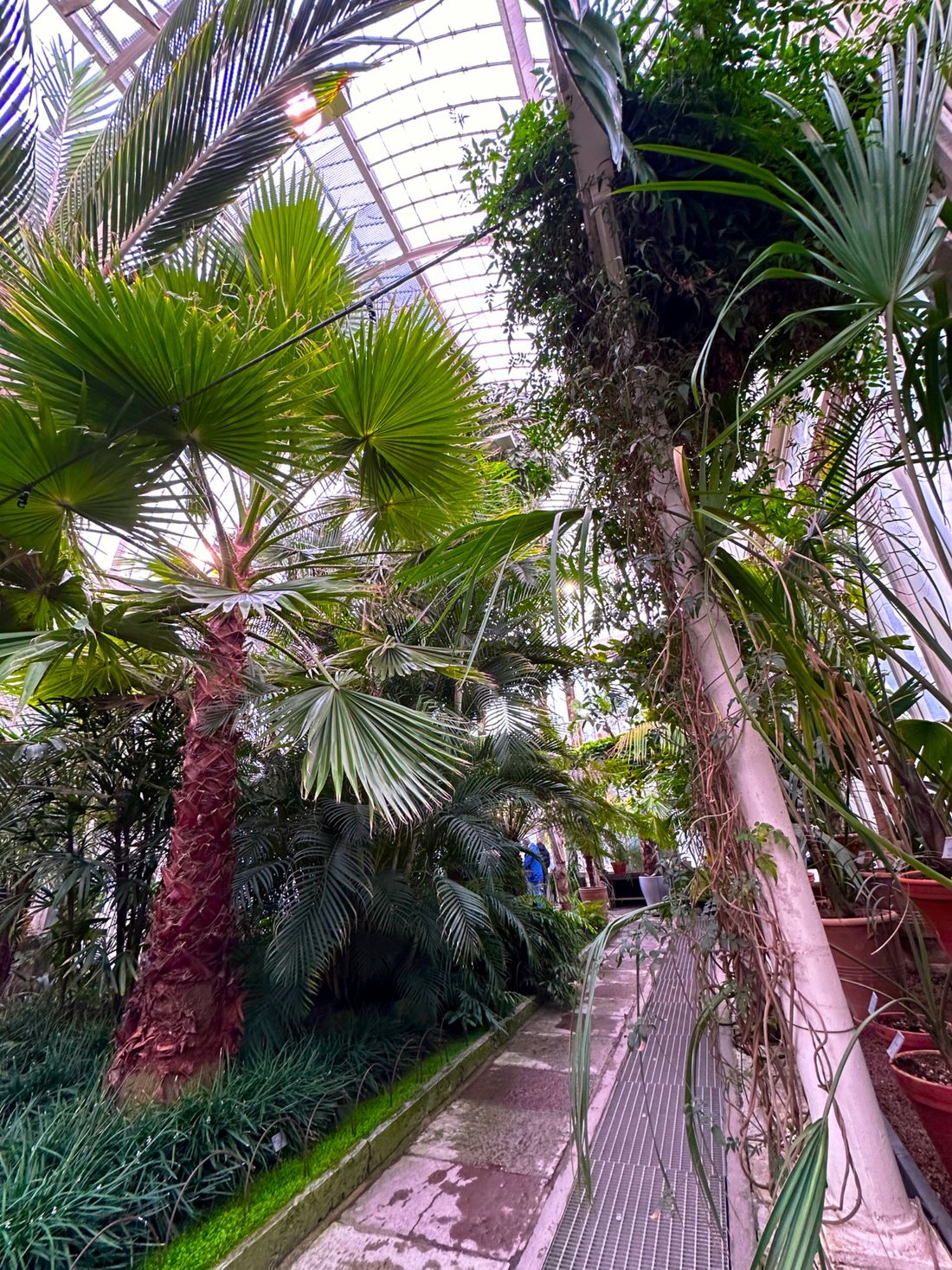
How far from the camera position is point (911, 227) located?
1020 mm

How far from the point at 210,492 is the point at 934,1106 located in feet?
9.13

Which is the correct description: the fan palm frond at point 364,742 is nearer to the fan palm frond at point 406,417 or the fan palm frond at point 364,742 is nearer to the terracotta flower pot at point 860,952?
the fan palm frond at point 406,417

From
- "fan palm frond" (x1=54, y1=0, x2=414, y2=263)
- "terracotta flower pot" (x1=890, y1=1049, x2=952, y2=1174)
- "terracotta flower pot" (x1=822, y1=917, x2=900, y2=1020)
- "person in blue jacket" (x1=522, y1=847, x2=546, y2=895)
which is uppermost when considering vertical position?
"fan palm frond" (x1=54, y1=0, x2=414, y2=263)

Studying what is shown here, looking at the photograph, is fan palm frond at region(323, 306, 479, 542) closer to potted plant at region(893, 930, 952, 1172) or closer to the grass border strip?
potted plant at region(893, 930, 952, 1172)

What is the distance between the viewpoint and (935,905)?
1.35 metres

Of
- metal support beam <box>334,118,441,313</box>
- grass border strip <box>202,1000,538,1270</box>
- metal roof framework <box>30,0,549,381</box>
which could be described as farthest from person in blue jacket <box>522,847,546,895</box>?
metal support beam <box>334,118,441,313</box>

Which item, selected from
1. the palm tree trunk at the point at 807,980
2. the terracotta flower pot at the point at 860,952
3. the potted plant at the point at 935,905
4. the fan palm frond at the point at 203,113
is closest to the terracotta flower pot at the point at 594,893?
the terracotta flower pot at the point at 860,952

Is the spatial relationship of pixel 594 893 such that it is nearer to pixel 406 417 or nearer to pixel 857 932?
pixel 857 932

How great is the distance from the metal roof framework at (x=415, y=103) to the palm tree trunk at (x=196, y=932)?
5.03 meters

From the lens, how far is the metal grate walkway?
1679 mm

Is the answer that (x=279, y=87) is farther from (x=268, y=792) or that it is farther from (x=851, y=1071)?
(x=268, y=792)

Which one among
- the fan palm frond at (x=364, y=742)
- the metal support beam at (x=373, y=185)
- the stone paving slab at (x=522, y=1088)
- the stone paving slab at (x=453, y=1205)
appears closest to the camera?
the stone paving slab at (x=453, y=1205)

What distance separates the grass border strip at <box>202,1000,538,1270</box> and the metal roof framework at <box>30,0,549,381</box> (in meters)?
6.27

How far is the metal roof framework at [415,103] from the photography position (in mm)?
6051
